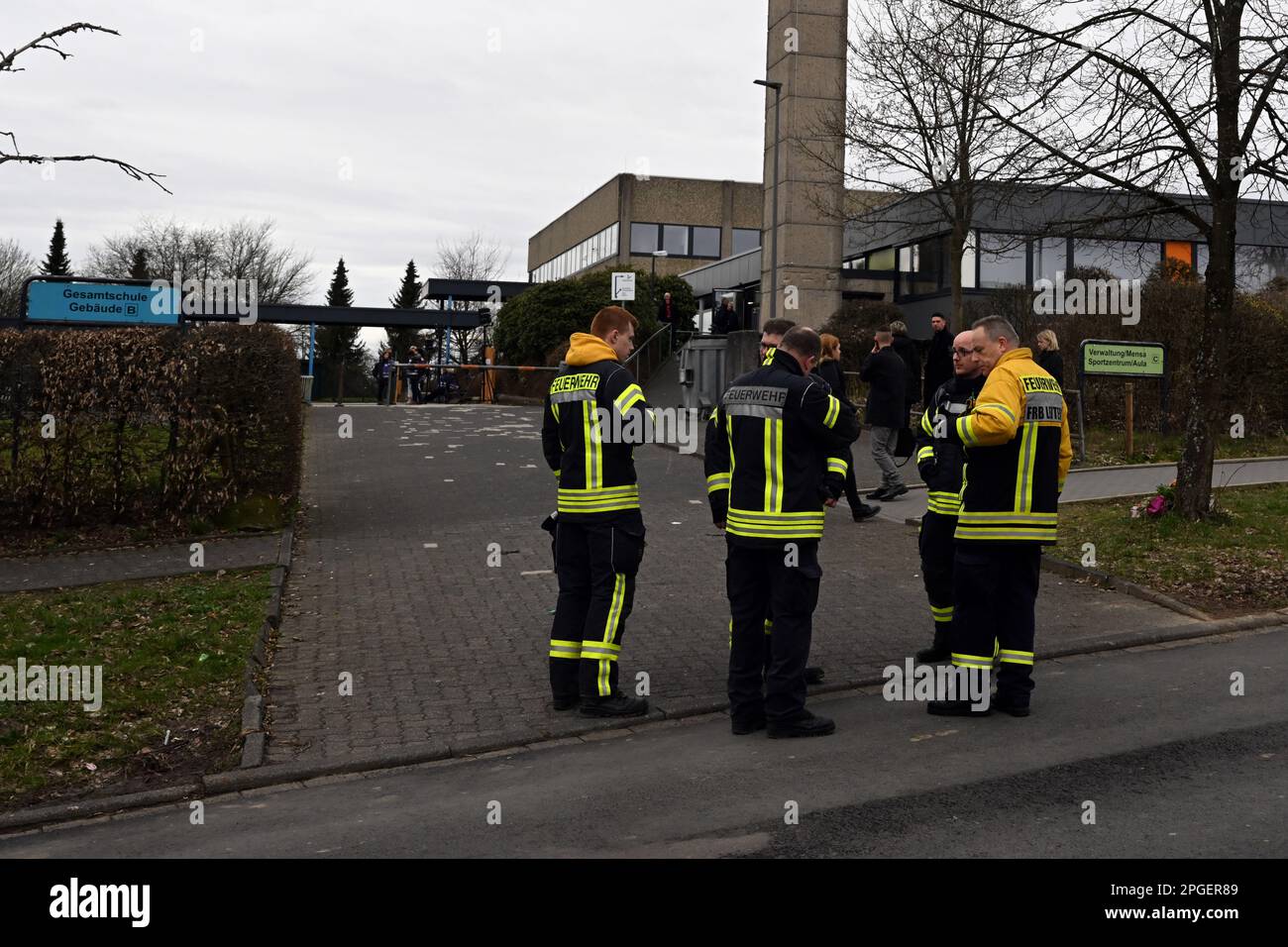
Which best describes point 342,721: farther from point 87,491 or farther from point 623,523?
point 87,491

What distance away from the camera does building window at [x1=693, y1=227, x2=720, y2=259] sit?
201 ft

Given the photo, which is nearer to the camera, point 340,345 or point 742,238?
point 742,238

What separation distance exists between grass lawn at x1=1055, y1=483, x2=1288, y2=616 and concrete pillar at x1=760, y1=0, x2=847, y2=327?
666 inches

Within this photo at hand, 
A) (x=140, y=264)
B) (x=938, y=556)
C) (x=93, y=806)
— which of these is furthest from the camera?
(x=140, y=264)

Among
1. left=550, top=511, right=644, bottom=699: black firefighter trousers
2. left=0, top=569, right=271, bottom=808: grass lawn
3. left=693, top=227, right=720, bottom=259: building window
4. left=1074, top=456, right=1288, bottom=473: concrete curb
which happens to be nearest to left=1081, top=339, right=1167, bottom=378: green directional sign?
left=1074, top=456, right=1288, bottom=473: concrete curb

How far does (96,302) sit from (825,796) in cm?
1147

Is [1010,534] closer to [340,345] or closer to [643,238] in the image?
[643,238]

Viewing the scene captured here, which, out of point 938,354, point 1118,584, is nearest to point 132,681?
point 1118,584

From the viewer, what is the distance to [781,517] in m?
6.48

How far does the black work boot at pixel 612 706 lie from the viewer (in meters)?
6.96

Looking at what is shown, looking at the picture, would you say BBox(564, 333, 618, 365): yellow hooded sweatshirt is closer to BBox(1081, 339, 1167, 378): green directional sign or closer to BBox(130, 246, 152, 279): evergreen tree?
BBox(1081, 339, 1167, 378): green directional sign

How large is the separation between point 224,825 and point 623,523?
2.51 m

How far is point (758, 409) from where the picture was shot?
6.54m
